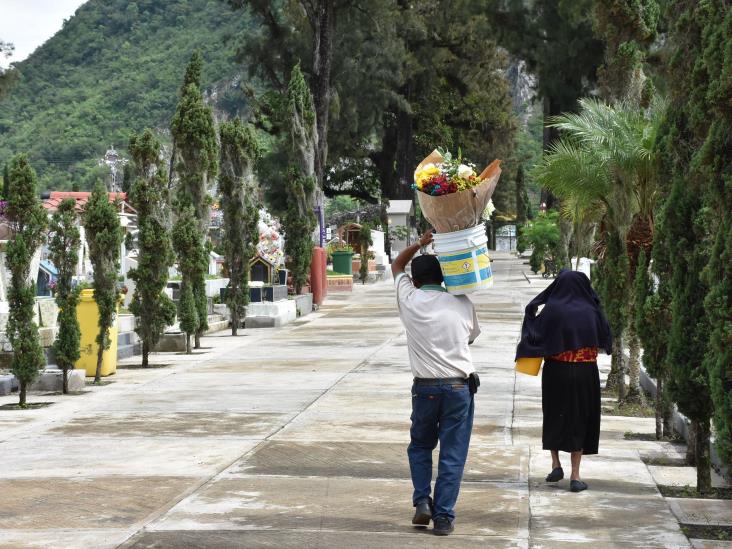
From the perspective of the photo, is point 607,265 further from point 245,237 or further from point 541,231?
point 541,231

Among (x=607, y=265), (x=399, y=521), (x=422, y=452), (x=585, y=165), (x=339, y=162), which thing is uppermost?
(x=339, y=162)

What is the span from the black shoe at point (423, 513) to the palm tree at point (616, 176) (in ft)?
20.7

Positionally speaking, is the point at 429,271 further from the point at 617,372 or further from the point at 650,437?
the point at 617,372

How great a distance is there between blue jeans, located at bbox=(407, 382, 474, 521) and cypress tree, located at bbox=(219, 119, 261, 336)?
17.8 metres

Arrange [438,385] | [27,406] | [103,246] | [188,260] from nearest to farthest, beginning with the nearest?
[438,385] < [27,406] < [103,246] < [188,260]

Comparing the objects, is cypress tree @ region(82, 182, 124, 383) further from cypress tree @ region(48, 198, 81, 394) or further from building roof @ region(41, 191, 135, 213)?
cypress tree @ region(48, 198, 81, 394)

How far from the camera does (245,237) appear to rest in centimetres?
2625

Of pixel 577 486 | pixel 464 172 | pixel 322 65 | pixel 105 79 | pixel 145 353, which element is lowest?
pixel 577 486

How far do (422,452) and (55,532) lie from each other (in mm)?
2427

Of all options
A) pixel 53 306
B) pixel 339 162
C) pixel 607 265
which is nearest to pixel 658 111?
pixel 607 265

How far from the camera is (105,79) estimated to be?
115938mm

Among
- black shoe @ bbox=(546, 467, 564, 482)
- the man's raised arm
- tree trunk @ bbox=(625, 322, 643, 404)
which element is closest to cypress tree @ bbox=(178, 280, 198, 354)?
tree trunk @ bbox=(625, 322, 643, 404)

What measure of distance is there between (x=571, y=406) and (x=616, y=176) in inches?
209

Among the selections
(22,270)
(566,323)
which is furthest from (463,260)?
(22,270)
